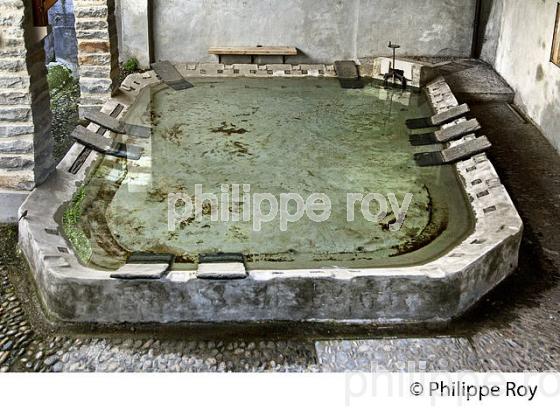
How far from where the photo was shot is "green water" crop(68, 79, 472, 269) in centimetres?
533

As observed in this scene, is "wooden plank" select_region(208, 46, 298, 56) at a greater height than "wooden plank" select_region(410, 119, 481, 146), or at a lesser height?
greater

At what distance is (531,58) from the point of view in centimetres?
816

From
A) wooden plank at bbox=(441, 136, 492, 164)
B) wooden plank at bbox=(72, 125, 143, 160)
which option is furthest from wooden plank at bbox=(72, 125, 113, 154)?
wooden plank at bbox=(441, 136, 492, 164)

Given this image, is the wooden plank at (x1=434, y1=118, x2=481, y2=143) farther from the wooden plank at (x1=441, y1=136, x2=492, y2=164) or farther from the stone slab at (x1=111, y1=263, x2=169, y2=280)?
the stone slab at (x1=111, y1=263, x2=169, y2=280)

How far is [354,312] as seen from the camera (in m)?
4.46

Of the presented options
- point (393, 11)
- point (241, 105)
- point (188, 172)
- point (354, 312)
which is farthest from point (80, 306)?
point (393, 11)

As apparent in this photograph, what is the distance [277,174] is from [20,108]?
235 cm

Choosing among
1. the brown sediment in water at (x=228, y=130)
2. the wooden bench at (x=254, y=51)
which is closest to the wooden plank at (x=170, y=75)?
the wooden bench at (x=254, y=51)

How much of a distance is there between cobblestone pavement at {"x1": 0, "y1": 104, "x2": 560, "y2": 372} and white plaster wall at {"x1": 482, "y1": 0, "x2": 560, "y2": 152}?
308cm

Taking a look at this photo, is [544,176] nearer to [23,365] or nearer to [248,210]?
[248,210]

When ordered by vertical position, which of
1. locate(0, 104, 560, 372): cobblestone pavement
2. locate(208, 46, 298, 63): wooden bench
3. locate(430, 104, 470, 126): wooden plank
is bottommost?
locate(0, 104, 560, 372): cobblestone pavement

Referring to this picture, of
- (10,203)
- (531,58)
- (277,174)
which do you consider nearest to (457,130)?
(531,58)

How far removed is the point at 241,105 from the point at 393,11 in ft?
10.1

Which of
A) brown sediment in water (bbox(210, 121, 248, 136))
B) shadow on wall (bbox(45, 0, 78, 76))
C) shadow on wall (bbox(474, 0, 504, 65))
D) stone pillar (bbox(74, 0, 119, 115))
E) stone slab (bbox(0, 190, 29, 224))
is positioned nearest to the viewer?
stone slab (bbox(0, 190, 29, 224))
